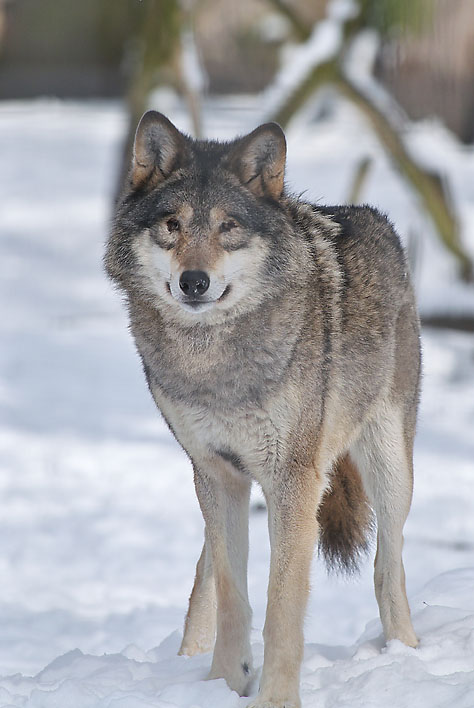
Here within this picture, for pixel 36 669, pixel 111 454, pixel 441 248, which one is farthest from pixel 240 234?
pixel 441 248

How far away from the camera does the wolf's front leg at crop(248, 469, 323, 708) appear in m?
3.18

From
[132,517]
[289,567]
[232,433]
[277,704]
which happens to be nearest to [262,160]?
[232,433]

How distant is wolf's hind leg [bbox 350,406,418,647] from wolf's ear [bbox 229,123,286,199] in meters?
1.00

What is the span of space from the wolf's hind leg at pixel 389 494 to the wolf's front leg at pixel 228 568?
1.78 ft

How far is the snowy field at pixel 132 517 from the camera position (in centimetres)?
338

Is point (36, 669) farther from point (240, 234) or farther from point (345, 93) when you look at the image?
point (345, 93)

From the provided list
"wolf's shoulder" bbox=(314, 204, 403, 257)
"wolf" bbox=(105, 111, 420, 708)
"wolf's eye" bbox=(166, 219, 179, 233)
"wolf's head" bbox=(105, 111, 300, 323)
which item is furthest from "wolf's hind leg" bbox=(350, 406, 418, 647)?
"wolf's eye" bbox=(166, 219, 179, 233)

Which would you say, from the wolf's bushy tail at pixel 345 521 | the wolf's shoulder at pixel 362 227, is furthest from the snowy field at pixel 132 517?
the wolf's shoulder at pixel 362 227

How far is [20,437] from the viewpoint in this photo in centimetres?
749

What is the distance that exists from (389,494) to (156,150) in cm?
156

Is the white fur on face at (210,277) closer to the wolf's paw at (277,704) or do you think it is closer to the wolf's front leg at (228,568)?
the wolf's front leg at (228,568)

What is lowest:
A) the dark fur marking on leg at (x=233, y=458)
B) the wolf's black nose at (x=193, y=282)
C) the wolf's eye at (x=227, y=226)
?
the dark fur marking on leg at (x=233, y=458)

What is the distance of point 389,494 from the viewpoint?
12.4ft

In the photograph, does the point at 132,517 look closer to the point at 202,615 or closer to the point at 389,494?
the point at 202,615
